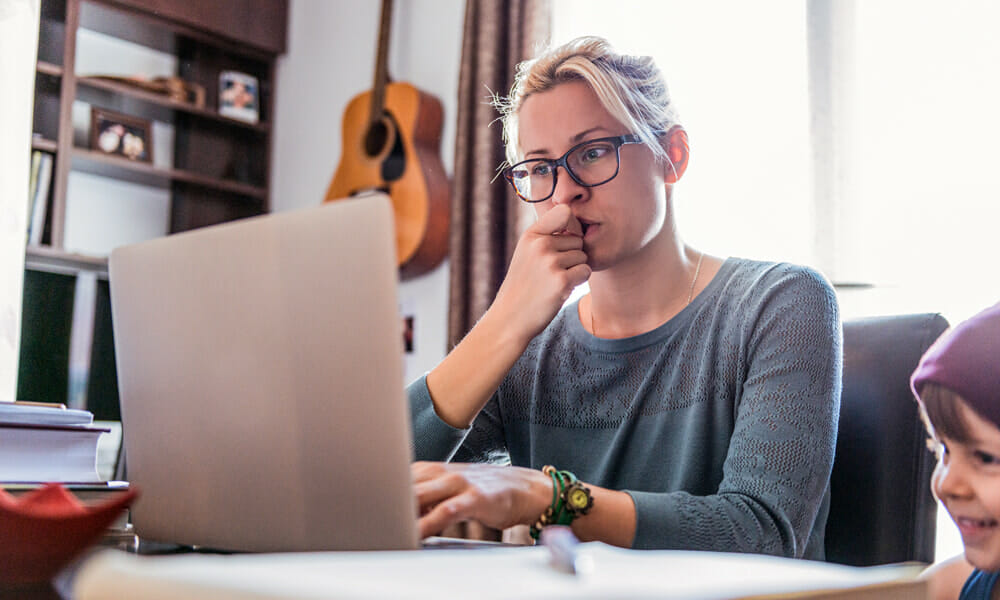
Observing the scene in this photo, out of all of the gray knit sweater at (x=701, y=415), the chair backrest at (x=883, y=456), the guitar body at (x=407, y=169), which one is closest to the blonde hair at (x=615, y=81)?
the gray knit sweater at (x=701, y=415)

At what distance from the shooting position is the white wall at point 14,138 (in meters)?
1.82

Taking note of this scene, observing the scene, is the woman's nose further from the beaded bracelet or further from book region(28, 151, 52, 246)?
book region(28, 151, 52, 246)

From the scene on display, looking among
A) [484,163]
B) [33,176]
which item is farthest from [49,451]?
[33,176]

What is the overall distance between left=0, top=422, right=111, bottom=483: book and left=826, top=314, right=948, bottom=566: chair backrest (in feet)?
2.44

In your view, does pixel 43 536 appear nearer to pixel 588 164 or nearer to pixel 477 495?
pixel 477 495

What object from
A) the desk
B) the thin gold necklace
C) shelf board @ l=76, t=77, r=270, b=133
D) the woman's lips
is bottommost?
the woman's lips

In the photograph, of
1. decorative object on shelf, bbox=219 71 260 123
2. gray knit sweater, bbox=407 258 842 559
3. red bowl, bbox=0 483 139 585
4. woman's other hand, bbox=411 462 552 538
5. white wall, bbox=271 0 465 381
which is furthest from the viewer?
decorative object on shelf, bbox=219 71 260 123

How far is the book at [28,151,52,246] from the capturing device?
98.7 inches

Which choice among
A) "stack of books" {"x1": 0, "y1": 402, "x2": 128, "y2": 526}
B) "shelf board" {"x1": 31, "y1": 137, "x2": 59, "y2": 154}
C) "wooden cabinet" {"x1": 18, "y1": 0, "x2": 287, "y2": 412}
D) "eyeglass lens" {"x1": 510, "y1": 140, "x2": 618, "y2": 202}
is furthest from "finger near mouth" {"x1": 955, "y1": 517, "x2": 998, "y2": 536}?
"shelf board" {"x1": 31, "y1": 137, "x2": 59, "y2": 154}

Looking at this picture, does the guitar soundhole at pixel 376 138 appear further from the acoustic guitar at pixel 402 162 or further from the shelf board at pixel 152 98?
the shelf board at pixel 152 98

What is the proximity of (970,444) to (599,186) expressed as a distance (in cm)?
53

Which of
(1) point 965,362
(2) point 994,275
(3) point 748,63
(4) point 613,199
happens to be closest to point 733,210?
(3) point 748,63

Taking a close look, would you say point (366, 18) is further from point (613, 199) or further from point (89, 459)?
point (89, 459)

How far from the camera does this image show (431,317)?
104 inches
